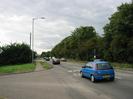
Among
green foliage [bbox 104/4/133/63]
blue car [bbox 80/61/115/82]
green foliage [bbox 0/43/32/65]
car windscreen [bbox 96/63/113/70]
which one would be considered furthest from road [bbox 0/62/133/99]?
green foliage [bbox 0/43/32/65]

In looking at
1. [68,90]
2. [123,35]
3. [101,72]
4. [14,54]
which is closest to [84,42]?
[14,54]

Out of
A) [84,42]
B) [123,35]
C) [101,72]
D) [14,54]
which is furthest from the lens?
[84,42]

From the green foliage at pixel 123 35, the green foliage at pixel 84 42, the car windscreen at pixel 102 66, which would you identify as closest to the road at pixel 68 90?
the car windscreen at pixel 102 66

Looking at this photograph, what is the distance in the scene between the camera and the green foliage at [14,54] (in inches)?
2410

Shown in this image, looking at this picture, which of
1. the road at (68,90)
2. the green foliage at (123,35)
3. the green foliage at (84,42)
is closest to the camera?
the road at (68,90)

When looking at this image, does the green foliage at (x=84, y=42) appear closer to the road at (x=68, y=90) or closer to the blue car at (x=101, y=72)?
the blue car at (x=101, y=72)

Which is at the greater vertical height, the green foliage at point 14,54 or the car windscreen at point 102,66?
the green foliage at point 14,54

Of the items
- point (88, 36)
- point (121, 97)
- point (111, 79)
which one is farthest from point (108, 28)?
point (121, 97)

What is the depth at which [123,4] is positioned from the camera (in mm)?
53000

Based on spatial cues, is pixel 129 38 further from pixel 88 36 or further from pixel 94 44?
pixel 88 36

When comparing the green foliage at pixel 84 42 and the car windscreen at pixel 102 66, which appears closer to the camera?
the car windscreen at pixel 102 66

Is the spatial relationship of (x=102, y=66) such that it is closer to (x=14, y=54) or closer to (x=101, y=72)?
(x=101, y=72)

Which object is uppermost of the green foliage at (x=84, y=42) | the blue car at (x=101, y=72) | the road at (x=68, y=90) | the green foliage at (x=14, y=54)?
the green foliage at (x=84, y=42)

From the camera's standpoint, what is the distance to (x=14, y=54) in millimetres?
61625
